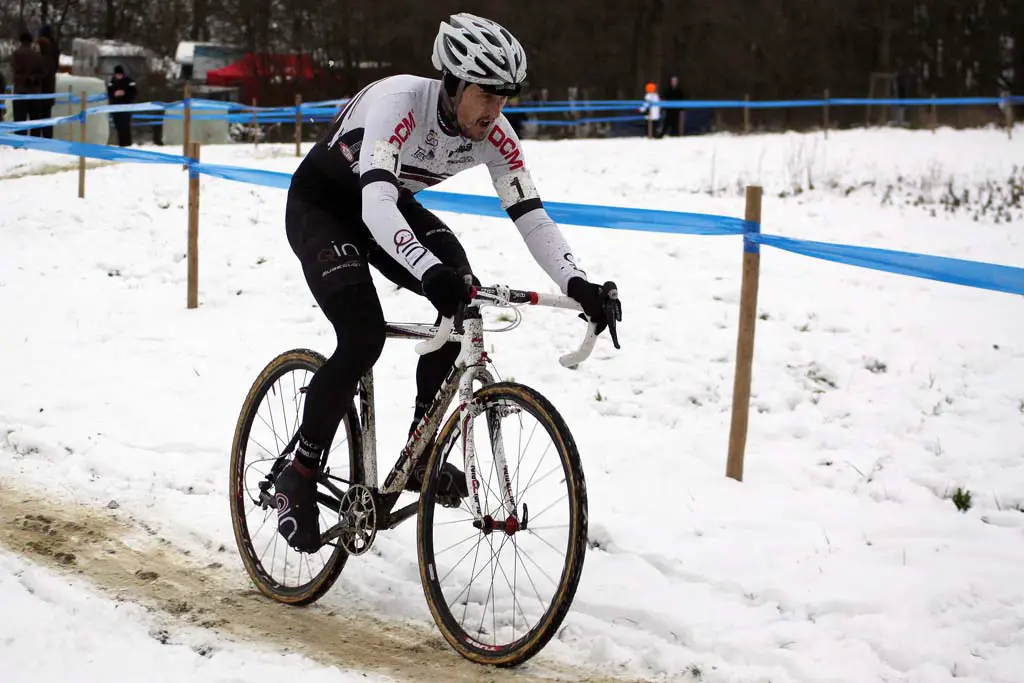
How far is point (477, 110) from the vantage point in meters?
4.30

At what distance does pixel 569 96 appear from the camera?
1531 inches

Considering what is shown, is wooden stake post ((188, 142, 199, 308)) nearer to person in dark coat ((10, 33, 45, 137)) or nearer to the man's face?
the man's face

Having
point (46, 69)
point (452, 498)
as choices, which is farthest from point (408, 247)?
point (46, 69)

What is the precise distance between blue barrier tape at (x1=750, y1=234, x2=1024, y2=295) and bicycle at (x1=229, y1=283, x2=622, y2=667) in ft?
5.86

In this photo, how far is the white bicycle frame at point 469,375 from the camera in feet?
12.8

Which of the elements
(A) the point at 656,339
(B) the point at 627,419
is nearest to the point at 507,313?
(A) the point at 656,339

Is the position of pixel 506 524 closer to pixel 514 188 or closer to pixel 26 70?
pixel 514 188

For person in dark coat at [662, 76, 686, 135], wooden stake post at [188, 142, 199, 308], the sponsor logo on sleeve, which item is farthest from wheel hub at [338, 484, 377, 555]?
person in dark coat at [662, 76, 686, 135]

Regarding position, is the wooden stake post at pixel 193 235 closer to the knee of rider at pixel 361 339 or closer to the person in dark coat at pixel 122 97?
the knee of rider at pixel 361 339

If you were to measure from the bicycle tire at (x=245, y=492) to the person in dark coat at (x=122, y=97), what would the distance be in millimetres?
18206

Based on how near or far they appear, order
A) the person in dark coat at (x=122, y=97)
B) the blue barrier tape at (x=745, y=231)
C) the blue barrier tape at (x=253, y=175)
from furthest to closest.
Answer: the person in dark coat at (x=122, y=97), the blue barrier tape at (x=253, y=175), the blue barrier tape at (x=745, y=231)

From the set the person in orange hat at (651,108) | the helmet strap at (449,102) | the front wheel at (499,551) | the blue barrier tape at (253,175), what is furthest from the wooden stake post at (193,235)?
the person in orange hat at (651,108)

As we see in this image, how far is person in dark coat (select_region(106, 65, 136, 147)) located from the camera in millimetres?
21797

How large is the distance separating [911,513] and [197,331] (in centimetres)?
575
